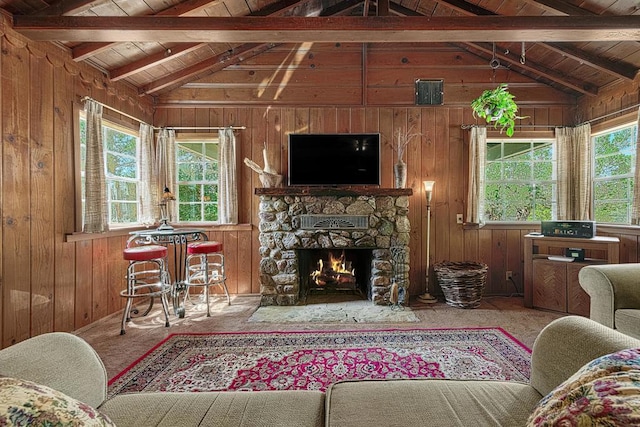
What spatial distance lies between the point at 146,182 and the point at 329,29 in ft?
8.82

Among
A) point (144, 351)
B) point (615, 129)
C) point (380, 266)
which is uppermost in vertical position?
point (615, 129)

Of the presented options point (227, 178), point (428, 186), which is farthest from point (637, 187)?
point (227, 178)

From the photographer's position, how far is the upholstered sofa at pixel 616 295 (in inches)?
70.2

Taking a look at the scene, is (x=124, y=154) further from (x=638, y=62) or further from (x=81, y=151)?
(x=638, y=62)

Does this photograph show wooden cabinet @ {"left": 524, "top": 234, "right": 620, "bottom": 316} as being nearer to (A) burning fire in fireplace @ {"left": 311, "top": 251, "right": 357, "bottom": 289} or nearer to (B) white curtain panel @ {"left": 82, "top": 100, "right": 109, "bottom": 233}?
(A) burning fire in fireplace @ {"left": 311, "top": 251, "right": 357, "bottom": 289}

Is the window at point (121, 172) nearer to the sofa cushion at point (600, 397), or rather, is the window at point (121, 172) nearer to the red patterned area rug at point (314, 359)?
the red patterned area rug at point (314, 359)

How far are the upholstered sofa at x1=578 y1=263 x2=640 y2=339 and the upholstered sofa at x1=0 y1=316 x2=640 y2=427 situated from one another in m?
1.01

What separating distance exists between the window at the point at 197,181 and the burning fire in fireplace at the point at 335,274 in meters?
1.49

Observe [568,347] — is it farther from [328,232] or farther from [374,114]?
[374,114]

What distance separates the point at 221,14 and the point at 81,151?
1.88 meters

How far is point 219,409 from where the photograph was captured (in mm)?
1030

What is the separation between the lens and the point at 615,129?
3303mm

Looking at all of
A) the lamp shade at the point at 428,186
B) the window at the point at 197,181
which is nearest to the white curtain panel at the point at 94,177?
the window at the point at 197,181

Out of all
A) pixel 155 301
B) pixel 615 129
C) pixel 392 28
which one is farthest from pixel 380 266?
pixel 615 129
